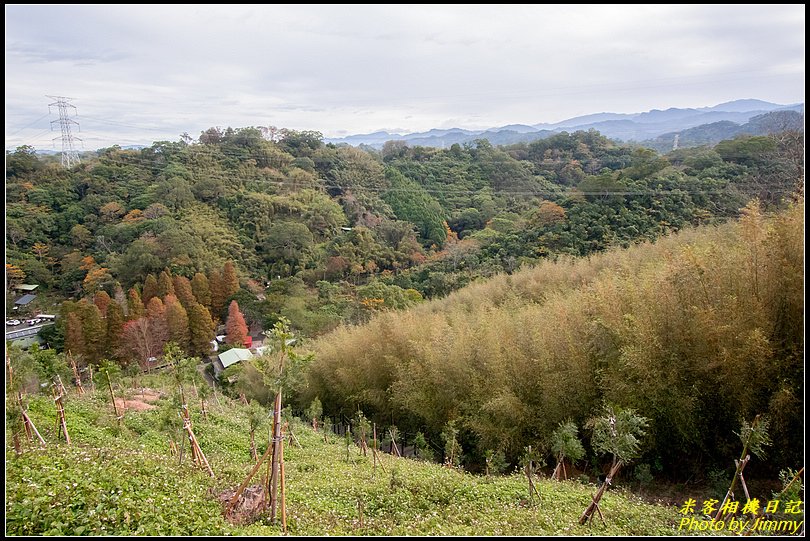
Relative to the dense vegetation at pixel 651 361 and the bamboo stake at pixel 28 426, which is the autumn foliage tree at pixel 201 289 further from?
the bamboo stake at pixel 28 426

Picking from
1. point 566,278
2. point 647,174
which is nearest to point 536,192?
point 647,174

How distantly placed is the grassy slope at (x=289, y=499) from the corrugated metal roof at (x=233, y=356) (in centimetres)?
890

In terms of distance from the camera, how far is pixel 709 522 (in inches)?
140

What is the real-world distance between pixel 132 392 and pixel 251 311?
30.6 feet

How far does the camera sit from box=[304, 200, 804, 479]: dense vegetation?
452 cm

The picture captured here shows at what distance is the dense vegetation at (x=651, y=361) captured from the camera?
4520mm

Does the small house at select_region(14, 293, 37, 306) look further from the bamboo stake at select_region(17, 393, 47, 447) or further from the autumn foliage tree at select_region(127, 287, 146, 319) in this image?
the bamboo stake at select_region(17, 393, 47, 447)

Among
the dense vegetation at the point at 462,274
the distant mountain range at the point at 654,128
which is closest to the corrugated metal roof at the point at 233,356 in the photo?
the dense vegetation at the point at 462,274

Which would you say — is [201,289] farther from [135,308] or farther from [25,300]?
[25,300]

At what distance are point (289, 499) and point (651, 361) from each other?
417 cm

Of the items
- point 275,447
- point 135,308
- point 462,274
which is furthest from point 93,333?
point 275,447

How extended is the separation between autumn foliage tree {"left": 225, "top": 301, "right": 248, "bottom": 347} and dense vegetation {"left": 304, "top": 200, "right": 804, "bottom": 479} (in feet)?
30.4

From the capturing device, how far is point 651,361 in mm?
5039

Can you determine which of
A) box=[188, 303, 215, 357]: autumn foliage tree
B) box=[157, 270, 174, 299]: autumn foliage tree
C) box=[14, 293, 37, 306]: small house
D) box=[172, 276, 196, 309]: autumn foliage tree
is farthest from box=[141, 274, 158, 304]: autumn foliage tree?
box=[14, 293, 37, 306]: small house
